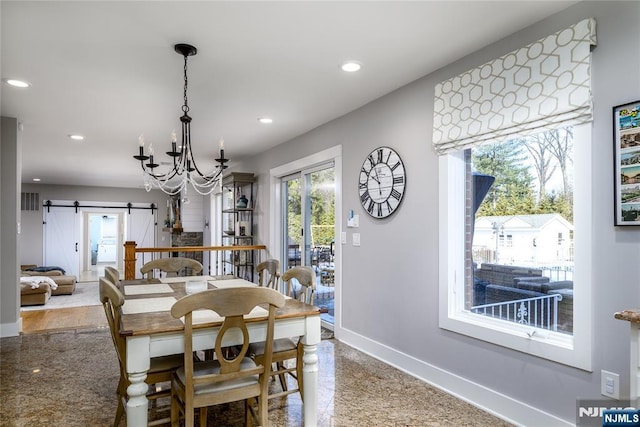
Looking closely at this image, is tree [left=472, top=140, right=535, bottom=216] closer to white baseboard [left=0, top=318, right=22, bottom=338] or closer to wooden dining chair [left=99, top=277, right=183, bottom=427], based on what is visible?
wooden dining chair [left=99, top=277, right=183, bottom=427]

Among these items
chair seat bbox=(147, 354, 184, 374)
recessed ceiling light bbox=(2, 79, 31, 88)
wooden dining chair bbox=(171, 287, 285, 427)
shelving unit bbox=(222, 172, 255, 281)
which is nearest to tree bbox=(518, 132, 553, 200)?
wooden dining chair bbox=(171, 287, 285, 427)

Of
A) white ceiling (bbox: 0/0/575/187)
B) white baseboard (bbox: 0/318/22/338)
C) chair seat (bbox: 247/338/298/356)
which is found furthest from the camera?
white baseboard (bbox: 0/318/22/338)

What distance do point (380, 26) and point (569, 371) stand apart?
2183mm

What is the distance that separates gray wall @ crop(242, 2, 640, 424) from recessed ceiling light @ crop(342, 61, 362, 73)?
561mm

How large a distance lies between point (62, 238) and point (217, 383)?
33.4 ft

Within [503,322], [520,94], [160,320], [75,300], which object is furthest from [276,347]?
[75,300]

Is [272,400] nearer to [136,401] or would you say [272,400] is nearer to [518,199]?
[136,401]

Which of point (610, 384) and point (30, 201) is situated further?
point (30, 201)

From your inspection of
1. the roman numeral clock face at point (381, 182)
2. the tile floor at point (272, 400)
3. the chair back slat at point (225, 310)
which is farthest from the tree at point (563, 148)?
the chair back slat at point (225, 310)

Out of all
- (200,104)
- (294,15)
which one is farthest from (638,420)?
(200,104)

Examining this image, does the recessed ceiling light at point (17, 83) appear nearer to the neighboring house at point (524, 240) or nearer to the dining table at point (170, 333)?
the dining table at point (170, 333)

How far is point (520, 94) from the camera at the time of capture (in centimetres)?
230

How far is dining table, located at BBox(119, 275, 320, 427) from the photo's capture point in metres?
1.75

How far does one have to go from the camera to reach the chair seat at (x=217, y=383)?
6.03 feet
